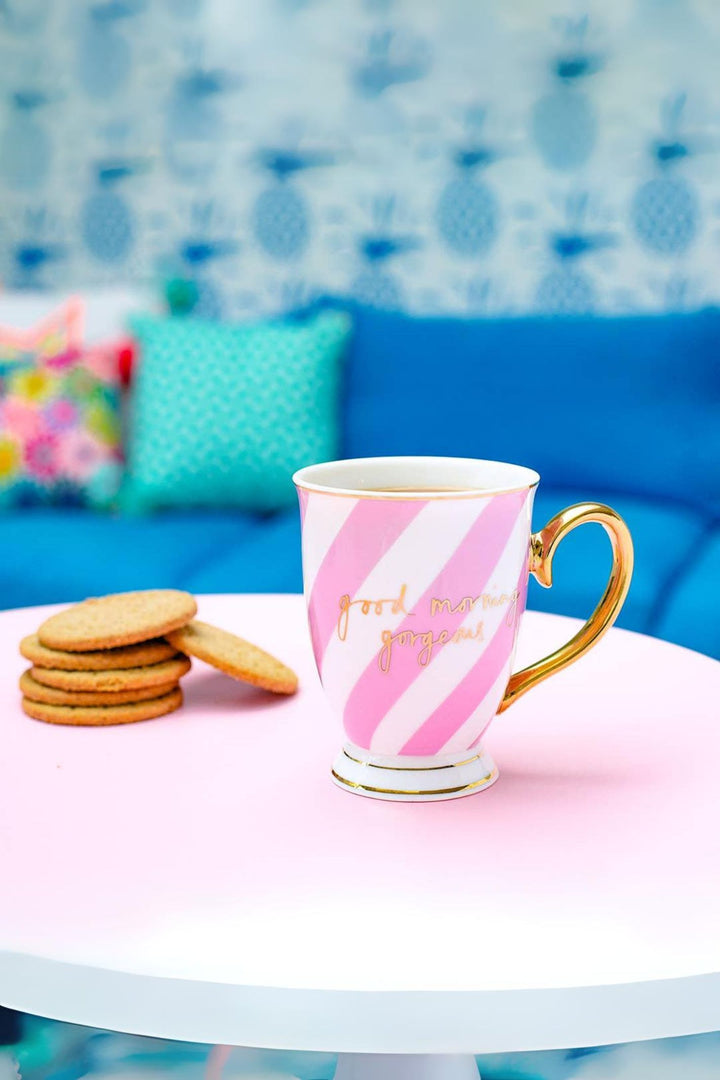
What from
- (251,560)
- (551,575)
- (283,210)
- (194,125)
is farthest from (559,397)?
(551,575)

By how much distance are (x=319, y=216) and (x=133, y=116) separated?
569 millimetres

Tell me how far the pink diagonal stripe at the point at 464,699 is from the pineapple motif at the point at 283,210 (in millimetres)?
2508

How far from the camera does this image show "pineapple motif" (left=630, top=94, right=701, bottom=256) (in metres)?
2.63

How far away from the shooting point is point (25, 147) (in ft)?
10.2

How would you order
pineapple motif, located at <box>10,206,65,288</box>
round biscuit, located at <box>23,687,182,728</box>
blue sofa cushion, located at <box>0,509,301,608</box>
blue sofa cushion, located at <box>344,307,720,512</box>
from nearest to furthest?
round biscuit, located at <box>23,687,182,728</box>, blue sofa cushion, located at <box>0,509,301,608</box>, blue sofa cushion, located at <box>344,307,720,512</box>, pineapple motif, located at <box>10,206,65,288</box>

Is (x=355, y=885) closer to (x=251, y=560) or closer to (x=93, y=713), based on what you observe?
(x=93, y=713)

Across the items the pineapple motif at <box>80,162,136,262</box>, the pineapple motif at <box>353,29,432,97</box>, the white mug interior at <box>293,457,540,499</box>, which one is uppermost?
the pineapple motif at <box>353,29,432,97</box>

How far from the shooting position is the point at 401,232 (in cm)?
287

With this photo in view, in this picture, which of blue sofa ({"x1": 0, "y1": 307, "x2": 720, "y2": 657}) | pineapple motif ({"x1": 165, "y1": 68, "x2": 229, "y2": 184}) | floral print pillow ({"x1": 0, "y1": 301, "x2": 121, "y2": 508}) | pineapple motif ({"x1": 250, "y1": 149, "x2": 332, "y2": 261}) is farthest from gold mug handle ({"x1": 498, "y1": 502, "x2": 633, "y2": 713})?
pineapple motif ({"x1": 165, "y1": 68, "x2": 229, "y2": 184})

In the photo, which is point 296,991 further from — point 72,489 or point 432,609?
point 72,489

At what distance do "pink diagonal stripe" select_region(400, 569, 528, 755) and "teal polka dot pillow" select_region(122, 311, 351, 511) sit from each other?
5.19 ft

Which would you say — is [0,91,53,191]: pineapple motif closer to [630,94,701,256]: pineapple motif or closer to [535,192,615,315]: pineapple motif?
[535,192,615,315]: pineapple motif

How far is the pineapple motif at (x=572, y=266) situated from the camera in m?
2.73


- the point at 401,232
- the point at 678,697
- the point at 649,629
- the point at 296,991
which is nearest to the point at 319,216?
the point at 401,232
